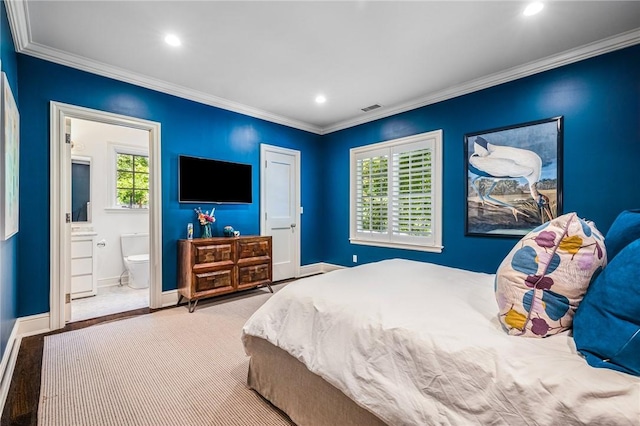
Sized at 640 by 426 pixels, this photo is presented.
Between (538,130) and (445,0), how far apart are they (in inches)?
68.7

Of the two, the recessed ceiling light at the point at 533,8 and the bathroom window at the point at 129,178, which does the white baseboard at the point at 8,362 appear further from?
the recessed ceiling light at the point at 533,8

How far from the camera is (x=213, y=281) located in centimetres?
347

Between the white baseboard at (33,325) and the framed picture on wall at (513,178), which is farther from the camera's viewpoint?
the framed picture on wall at (513,178)

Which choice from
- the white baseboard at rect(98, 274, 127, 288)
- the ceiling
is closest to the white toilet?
the white baseboard at rect(98, 274, 127, 288)

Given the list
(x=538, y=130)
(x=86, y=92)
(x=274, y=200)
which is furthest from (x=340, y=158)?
(x=86, y=92)

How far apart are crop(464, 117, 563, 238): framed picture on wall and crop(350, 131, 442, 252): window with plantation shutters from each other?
0.43 m

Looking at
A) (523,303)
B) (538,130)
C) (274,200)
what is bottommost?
(523,303)

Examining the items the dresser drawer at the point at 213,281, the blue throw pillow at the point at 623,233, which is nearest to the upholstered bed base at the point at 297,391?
the blue throw pillow at the point at 623,233

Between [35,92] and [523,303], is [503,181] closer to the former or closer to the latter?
[523,303]

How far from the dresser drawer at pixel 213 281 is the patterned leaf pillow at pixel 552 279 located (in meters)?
3.06

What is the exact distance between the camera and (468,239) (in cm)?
352

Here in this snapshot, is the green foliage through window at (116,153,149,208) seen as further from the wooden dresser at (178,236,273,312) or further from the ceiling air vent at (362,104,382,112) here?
the ceiling air vent at (362,104,382,112)

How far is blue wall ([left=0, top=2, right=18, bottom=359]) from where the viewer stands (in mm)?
1889

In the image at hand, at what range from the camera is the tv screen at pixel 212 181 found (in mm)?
3631
